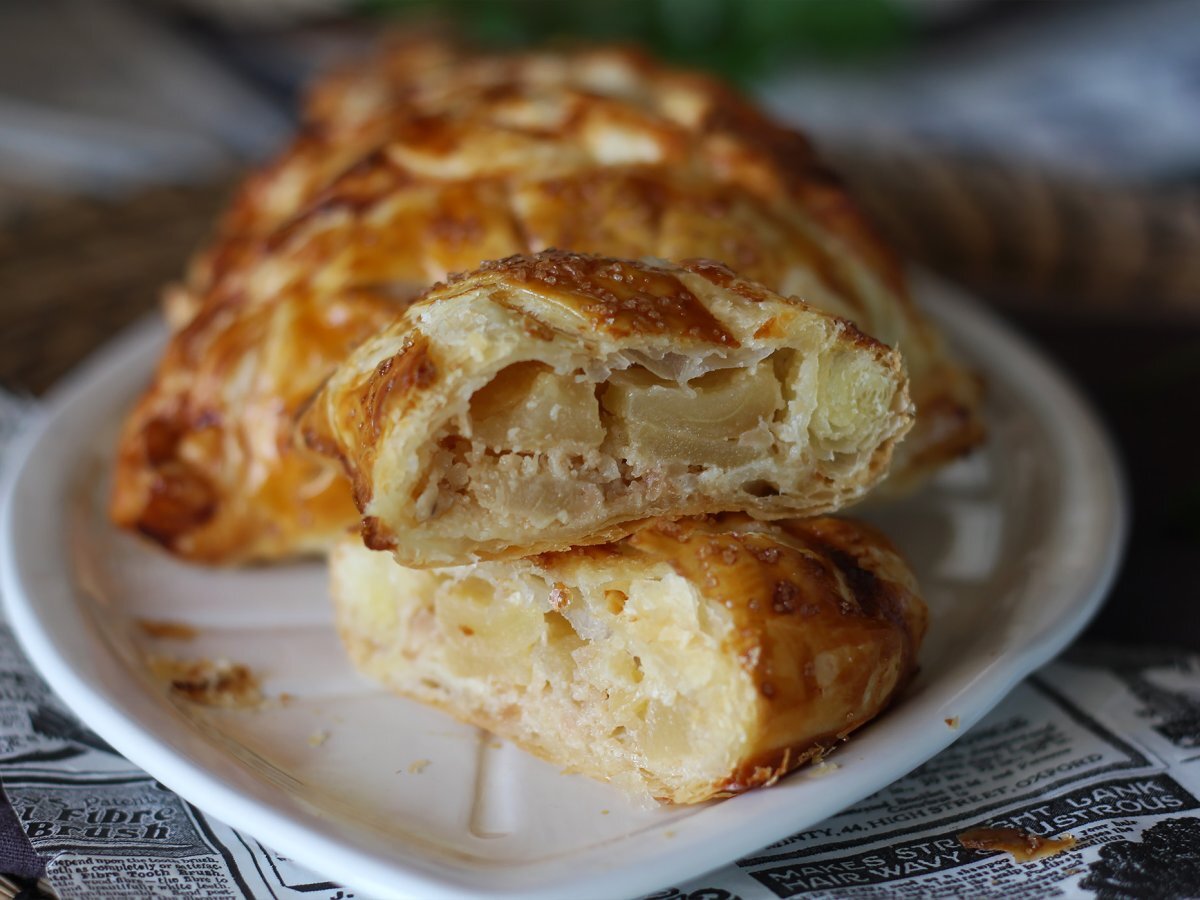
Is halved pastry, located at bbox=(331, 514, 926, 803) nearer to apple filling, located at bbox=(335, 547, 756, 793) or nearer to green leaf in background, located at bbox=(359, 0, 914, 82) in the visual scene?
apple filling, located at bbox=(335, 547, 756, 793)

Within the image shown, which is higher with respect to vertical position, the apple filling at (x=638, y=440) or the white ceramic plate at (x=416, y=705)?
the apple filling at (x=638, y=440)

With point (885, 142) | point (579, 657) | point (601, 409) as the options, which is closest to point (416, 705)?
point (579, 657)

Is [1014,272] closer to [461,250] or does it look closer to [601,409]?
[461,250]

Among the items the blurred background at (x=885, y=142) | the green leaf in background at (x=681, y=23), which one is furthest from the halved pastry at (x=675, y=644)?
the green leaf in background at (x=681, y=23)

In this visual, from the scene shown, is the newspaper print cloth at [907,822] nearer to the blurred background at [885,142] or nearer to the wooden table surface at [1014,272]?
the blurred background at [885,142]

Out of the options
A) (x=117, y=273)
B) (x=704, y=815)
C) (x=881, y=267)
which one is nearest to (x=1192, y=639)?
(x=881, y=267)

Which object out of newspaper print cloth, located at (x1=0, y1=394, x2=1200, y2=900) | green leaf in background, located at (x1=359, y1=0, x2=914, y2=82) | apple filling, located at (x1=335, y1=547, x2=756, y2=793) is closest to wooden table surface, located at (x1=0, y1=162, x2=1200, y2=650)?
newspaper print cloth, located at (x1=0, y1=394, x2=1200, y2=900)
